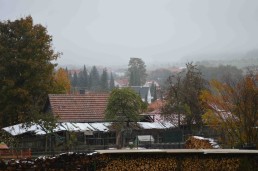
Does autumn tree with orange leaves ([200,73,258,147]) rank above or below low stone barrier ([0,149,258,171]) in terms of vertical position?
above

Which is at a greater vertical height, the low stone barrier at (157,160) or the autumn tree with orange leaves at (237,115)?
the autumn tree with orange leaves at (237,115)

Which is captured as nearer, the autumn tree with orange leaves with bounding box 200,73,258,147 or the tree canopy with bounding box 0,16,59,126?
the autumn tree with orange leaves with bounding box 200,73,258,147

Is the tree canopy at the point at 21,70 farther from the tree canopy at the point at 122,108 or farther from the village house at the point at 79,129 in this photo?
the tree canopy at the point at 122,108

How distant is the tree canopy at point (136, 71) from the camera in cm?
17775

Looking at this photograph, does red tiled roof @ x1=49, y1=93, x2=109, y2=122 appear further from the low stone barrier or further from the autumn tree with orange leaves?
the low stone barrier

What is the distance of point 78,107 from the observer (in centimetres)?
4281

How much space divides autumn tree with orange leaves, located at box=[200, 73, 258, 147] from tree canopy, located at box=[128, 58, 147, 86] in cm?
13999

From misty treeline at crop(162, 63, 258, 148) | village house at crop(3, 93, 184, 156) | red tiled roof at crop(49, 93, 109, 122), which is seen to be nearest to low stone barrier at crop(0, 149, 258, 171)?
misty treeline at crop(162, 63, 258, 148)

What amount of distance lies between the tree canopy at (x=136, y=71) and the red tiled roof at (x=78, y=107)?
13025 cm

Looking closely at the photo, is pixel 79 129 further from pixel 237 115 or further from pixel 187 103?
pixel 237 115

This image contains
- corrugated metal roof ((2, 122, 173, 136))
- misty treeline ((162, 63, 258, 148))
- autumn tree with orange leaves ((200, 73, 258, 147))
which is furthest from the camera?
corrugated metal roof ((2, 122, 173, 136))

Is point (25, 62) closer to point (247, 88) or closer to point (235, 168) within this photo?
point (247, 88)

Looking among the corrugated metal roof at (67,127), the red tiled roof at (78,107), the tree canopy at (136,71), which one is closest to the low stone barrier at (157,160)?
the corrugated metal roof at (67,127)

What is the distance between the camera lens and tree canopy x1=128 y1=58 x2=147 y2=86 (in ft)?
583
